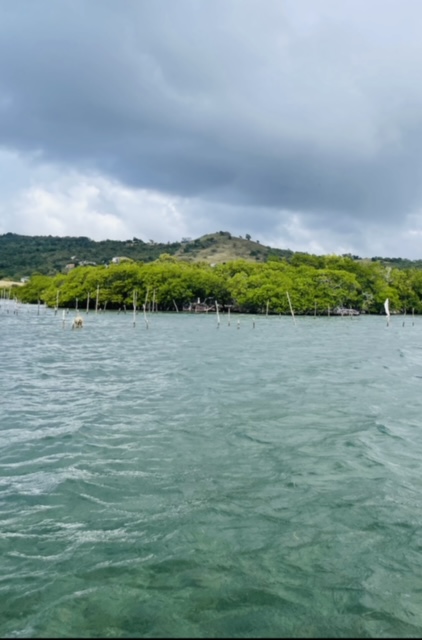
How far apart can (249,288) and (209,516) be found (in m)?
152

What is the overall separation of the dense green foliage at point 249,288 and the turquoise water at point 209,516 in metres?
130

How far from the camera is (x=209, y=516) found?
9.62m

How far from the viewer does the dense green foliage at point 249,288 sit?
153 meters

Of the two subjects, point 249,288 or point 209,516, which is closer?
point 209,516

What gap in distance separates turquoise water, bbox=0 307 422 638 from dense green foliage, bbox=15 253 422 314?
13000 cm

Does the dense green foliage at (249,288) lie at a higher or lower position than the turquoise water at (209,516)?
higher

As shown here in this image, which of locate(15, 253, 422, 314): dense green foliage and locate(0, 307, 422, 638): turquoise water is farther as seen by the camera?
locate(15, 253, 422, 314): dense green foliage

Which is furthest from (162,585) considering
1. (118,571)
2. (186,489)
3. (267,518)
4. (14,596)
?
(186,489)

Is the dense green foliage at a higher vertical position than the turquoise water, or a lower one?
higher

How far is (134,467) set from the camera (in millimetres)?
12453

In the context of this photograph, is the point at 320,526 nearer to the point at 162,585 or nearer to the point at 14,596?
the point at 162,585

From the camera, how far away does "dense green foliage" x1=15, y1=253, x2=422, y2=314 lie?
6029 inches

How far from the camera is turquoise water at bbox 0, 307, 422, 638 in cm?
682

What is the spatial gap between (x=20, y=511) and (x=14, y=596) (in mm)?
2869
